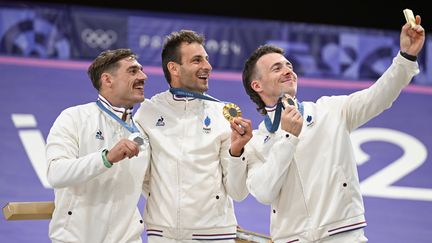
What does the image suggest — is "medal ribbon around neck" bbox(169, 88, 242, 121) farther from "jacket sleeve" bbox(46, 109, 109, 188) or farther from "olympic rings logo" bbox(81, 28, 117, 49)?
"olympic rings logo" bbox(81, 28, 117, 49)

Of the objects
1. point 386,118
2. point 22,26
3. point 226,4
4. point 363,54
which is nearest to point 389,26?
point 363,54

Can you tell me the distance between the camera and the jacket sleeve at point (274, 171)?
4.80m

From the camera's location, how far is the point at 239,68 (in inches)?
504

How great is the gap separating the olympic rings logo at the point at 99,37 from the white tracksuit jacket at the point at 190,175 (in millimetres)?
7065

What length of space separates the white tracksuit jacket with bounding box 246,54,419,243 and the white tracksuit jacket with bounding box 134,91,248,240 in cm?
30

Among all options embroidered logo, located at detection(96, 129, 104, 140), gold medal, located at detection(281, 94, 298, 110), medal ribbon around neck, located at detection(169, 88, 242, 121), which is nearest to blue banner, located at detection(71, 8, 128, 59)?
medal ribbon around neck, located at detection(169, 88, 242, 121)

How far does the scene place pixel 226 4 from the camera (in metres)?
14.4

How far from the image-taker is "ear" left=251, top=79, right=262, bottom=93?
5.48 m

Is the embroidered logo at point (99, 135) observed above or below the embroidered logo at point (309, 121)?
below

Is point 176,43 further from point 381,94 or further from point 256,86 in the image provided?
point 381,94

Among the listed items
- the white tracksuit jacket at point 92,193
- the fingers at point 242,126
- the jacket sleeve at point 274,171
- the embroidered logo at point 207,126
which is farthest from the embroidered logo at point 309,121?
the white tracksuit jacket at point 92,193

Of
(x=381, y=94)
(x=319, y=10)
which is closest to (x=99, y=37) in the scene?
(x=319, y=10)

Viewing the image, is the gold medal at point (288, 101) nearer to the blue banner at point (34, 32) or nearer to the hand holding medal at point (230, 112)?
the hand holding medal at point (230, 112)

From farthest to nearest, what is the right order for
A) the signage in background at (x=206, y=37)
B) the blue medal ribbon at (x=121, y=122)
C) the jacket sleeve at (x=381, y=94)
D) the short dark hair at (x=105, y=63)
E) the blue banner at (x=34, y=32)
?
the signage in background at (x=206, y=37), the blue banner at (x=34, y=32), the short dark hair at (x=105, y=63), the blue medal ribbon at (x=121, y=122), the jacket sleeve at (x=381, y=94)
